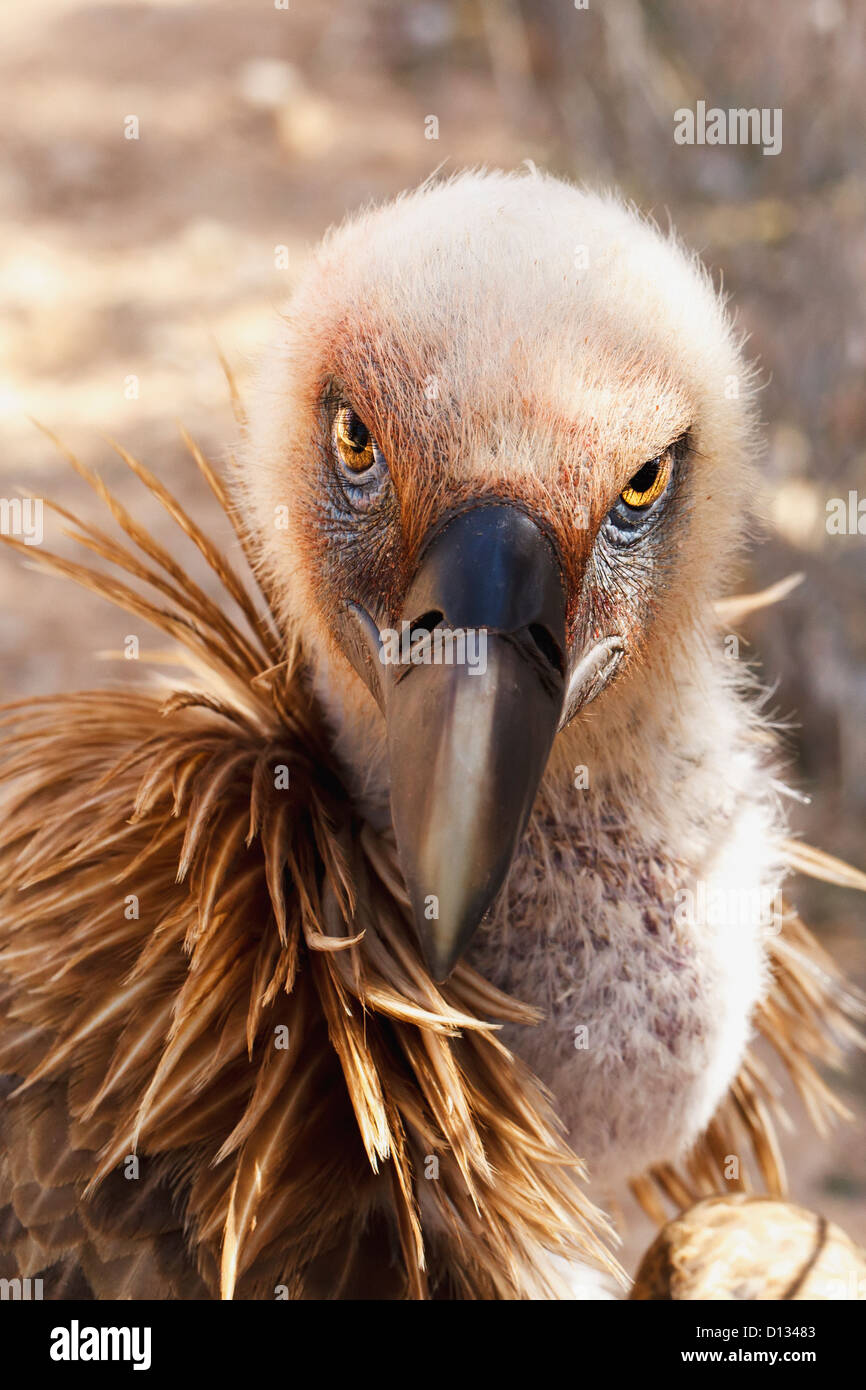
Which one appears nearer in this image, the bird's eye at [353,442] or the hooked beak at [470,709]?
the hooked beak at [470,709]

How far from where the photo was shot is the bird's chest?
1688 mm

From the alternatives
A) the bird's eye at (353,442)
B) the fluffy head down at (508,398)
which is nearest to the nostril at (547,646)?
the fluffy head down at (508,398)

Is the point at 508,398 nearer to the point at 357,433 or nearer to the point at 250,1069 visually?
the point at 357,433

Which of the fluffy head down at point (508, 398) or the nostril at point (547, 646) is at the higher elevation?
the fluffy head down at point (508, 398)

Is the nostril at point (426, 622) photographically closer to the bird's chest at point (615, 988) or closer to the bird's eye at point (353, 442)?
the bird's eye at point (353, 442)

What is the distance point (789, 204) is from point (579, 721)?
97.9 inches

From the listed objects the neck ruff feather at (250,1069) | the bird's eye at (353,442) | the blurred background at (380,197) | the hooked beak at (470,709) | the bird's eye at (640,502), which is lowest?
the neck ruff feather at (250,1069)

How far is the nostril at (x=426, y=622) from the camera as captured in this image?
139 centimetres

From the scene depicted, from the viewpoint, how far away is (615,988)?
170cm

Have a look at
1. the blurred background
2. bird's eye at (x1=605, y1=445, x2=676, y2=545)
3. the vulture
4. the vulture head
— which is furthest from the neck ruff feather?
the blurred background

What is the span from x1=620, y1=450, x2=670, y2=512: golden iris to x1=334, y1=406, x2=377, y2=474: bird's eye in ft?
1.01

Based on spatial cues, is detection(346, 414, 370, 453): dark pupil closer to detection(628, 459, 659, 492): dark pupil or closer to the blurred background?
detection(628, 459, 659, 492): dark pupil

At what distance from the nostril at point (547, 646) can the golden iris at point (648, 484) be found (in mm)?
265
